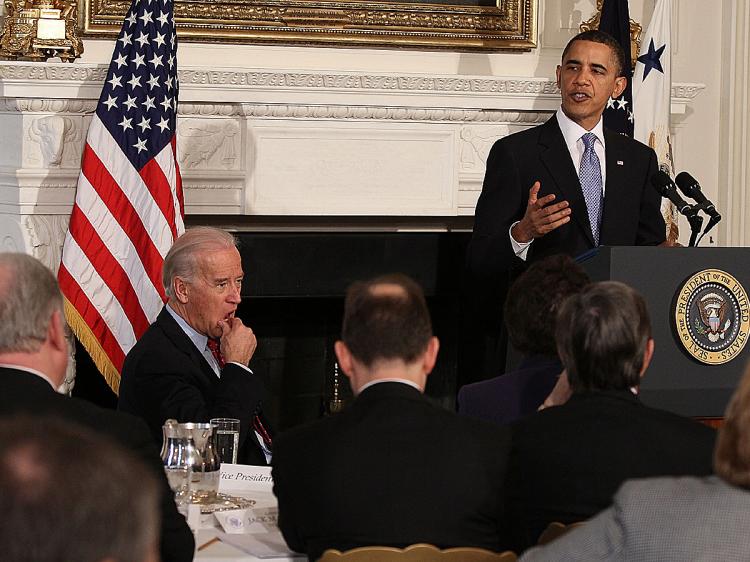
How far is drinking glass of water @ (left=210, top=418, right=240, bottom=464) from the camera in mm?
3391

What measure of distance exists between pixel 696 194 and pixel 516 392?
3.66 ft

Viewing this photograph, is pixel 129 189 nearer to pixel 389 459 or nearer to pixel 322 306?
pixel 322 306

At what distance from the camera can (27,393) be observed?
244 centimetres

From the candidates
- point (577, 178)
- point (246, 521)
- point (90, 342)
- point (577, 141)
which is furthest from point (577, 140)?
point (246, 521)

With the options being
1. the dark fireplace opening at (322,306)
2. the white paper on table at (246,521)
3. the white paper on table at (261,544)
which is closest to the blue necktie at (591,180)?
the dark fireplace opening at (322,306)

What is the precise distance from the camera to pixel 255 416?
4086mm

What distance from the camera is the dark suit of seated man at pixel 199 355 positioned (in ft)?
12.5

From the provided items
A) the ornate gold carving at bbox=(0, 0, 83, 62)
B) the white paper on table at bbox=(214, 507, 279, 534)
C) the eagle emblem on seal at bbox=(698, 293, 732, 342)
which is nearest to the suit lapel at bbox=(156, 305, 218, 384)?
the white paper on table at bbox=(214, 507, 279, 534)

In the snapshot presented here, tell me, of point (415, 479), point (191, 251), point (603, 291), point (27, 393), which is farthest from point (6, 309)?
point (191, 251)

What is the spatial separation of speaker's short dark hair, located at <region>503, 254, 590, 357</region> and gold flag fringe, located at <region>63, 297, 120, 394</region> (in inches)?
84.5

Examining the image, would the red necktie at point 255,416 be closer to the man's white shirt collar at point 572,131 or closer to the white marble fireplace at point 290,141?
the white marble fireplace at point 290,141

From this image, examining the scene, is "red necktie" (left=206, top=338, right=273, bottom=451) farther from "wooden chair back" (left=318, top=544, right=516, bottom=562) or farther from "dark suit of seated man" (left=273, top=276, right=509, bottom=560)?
"wooden chair back" (left=318, top=544, right=516, bottom=562)

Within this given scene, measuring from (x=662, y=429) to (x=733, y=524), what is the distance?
2.48 ft

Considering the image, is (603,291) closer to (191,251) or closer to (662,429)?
(662,429)
